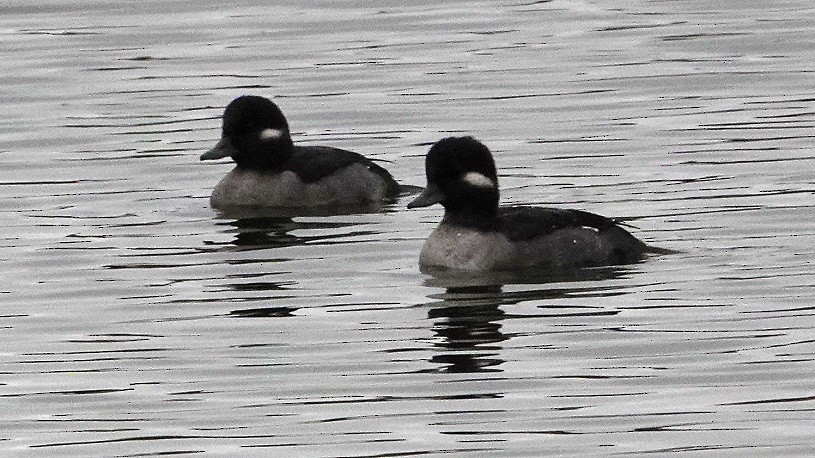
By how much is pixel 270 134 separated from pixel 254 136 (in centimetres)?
14

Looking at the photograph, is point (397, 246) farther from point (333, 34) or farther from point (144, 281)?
point (333, 34)

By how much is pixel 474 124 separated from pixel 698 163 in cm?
310

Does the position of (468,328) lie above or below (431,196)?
below

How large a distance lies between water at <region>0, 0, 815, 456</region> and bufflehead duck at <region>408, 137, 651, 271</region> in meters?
0.23

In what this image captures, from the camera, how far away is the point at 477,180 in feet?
51.7

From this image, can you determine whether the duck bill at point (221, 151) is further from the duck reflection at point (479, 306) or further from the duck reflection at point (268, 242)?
the duck reflection at point (479, 306)

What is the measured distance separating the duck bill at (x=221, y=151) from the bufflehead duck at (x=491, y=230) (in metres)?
3.72

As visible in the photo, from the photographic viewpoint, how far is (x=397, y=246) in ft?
54.6

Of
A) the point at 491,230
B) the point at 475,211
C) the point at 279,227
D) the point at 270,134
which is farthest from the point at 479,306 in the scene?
the point at 270,134

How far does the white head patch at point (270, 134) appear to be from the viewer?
1934 cm

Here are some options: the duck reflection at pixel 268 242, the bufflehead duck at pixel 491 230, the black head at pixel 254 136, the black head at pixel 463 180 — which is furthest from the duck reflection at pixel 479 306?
the black head at pixel 254 136

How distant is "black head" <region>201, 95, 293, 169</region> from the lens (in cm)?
1931

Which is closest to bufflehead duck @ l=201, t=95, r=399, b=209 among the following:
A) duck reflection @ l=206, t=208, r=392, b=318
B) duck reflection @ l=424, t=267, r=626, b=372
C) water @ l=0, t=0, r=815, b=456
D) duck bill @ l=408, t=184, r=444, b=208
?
duck reflection @ l=206, t=208, r=392, b=318

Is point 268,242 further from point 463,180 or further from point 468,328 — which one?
point 468,328
